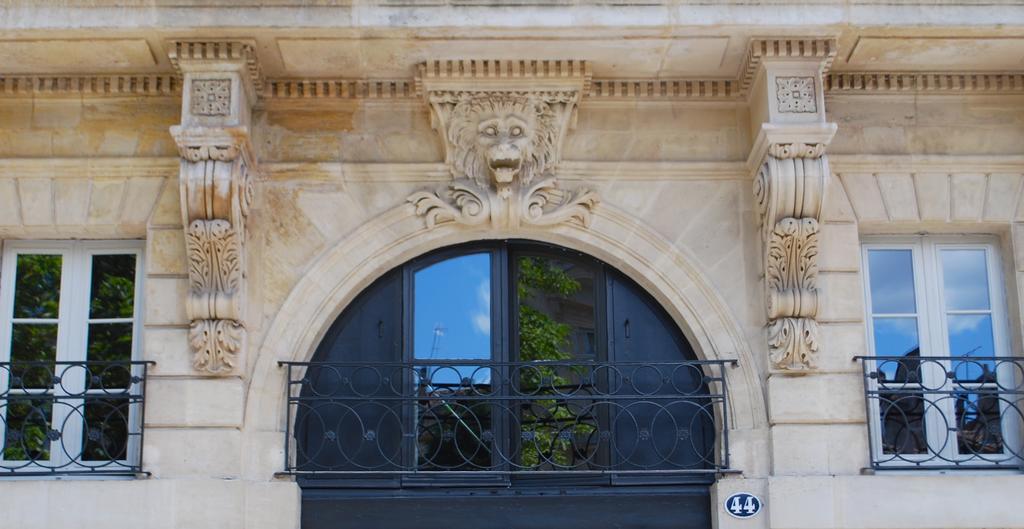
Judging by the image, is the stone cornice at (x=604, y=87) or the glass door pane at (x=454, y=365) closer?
the glass door pane at (x=454, y=365)

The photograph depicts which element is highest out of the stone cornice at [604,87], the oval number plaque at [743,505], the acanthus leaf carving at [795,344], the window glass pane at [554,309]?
the stone cornice at [604,87]

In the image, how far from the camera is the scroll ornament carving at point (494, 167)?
846cm

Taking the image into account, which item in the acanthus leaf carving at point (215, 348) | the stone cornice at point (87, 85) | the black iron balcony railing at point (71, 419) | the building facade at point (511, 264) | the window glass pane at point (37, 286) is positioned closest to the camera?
the building facade at point (511, 264)

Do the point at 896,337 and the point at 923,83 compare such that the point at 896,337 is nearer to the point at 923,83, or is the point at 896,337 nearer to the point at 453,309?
the point at 923,83

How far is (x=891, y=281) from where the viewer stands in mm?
8742

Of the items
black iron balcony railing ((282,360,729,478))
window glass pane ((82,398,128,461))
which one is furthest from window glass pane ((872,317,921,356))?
window glass pane ((82,398,128,461))

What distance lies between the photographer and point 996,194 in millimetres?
8594

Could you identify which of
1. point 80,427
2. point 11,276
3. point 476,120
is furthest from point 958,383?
point 11,276

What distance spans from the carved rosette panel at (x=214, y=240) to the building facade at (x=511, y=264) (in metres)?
0.02

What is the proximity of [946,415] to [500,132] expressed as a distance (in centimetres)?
321

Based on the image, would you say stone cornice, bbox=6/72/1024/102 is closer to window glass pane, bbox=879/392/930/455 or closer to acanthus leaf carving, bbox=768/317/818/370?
acanthus leaf carving, bbox=768/317/818/370

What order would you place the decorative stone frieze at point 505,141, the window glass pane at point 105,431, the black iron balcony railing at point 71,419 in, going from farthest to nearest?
1. the decorative stone frieze at point 505,141
2. the window glass pane at point 105,431
3. the black iron balcony railing at point 71,419

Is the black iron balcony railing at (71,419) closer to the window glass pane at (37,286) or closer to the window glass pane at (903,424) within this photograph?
the window glass pane at (37,286)

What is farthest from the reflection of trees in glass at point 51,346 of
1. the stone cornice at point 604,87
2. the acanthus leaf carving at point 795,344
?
the acanthus leaf carving at point 795,344
